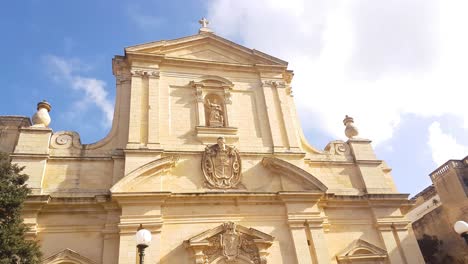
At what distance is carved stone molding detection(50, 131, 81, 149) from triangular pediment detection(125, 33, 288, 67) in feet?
16.2

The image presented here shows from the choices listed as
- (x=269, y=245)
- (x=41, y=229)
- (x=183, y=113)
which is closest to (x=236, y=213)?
(x=269, y=245)

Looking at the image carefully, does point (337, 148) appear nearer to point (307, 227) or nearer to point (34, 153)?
point (307, 227)

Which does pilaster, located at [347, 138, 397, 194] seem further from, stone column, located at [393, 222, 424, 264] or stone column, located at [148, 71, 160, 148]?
stone column, located at [148, 71, 160, 148]

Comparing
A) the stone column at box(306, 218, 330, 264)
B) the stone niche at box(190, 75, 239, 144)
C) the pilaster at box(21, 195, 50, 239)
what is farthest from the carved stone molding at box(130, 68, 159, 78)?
the stone column at box(306, 218, 330, 264)

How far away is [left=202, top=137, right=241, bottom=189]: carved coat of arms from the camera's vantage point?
504 inches

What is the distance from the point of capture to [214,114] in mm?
14727

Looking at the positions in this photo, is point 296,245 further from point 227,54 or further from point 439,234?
point 439,234

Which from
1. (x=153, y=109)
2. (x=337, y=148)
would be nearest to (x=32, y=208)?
(x=153, y=109)

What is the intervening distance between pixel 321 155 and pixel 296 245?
4.11m

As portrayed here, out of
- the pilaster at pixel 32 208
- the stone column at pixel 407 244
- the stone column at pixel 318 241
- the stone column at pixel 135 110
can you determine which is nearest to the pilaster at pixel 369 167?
the stone column at pixel 407 244

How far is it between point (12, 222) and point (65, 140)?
3.97m

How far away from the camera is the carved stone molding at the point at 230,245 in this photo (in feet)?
37.1

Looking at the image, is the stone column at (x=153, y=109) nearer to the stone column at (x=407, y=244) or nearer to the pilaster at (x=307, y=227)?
the pilaster at (x=307, y=227)

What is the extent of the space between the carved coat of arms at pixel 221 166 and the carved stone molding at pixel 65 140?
4236mm
